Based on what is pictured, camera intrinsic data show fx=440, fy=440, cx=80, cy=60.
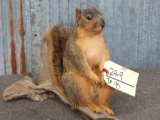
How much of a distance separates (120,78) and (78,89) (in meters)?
0.35

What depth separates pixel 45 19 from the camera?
16.0 ft

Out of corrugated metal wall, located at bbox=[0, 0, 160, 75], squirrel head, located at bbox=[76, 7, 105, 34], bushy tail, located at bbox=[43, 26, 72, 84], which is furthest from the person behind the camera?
corrugated metal wall, located at bbox=[0, 0, 160, 75]

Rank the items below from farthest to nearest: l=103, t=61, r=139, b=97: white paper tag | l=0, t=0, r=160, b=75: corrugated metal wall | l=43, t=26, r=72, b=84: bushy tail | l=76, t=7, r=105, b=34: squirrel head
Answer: l=0, t=0, r=160, b=75: corrugated metal wall, l=43, t=26, r=72, b=84: bushy tail, l=103, t=61, r=139, b=97: white paper tag, l=76, t=7, r=105, b=34: squirrel head

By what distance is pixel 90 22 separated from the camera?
3.39 meters

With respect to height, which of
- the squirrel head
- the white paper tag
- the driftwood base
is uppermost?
the squirrel head

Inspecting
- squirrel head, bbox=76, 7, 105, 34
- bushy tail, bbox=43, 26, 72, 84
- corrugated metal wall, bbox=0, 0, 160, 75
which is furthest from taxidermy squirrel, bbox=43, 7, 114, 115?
corrugated metal wall, bbox=0, 0, 160, 75

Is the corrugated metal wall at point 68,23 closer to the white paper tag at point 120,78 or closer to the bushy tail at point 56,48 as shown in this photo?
the bushy tail at point 56,48

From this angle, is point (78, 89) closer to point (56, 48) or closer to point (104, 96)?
point (104, 96)

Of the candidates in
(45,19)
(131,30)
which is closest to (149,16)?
(131,30)

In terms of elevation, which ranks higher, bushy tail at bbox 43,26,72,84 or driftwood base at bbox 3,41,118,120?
bushy tail at bbox 43,26,72,84

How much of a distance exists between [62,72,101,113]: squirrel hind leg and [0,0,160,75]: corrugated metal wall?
1459mm

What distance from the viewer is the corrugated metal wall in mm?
4820

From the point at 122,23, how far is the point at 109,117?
183 centimetres

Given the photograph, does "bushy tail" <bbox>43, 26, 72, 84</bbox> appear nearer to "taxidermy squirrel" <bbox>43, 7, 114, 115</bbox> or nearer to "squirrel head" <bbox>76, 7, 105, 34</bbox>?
"taxidermy squirrel" <bbox>43, 7, 114, 115</bbox>
